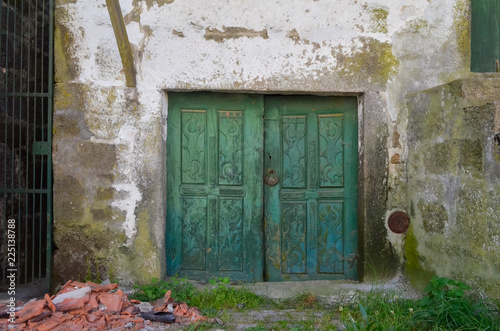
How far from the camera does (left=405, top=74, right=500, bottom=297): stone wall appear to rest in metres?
2.78

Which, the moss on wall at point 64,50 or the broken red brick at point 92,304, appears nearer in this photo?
the broken red brick at point 92,304

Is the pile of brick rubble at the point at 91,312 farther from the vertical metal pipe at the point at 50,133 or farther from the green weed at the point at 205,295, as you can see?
the vertical metal pipe at the point at 50,133

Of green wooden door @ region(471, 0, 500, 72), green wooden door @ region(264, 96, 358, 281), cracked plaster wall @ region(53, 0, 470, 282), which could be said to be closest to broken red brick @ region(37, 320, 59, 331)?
cracked plaster wall @ region(53, 0, 470, 282)

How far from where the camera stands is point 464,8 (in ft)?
12.0

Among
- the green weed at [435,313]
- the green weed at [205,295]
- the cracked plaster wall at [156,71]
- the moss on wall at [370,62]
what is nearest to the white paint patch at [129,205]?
the cracked plaster wall at [156,71]

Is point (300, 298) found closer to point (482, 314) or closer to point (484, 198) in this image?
point (482, 314)

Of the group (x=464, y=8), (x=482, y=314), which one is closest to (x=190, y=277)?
(x=482, y=314)

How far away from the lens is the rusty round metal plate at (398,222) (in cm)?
369

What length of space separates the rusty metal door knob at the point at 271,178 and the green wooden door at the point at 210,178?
8 centimetres

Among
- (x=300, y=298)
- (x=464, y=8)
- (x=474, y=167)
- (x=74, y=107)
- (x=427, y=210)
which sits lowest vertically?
(x=300, y=298)

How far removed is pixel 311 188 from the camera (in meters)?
3.85

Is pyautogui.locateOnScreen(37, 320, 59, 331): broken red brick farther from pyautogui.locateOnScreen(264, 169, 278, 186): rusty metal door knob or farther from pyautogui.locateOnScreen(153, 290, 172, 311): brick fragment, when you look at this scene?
pyautogui.locateOnScreen(264, 169, 278, 186): rusty metal door knob

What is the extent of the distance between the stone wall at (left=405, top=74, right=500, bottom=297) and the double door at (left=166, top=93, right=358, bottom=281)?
53 cm

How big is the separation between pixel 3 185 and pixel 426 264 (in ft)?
12.0
